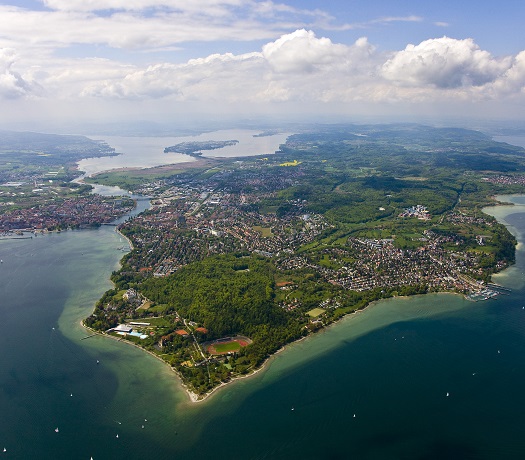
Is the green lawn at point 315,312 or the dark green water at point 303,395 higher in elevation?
the green lawn at point 315,312

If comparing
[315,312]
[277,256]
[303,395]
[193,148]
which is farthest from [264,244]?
[193,148]

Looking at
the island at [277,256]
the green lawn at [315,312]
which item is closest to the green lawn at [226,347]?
the island at [277,256]

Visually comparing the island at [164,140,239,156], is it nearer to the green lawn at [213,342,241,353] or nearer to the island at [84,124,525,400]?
the island at [84,124,525,400]

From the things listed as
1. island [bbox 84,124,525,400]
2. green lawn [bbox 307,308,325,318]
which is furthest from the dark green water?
green lawn [bbox 307,308,325,318]

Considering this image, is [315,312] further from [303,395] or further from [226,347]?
[303,395]

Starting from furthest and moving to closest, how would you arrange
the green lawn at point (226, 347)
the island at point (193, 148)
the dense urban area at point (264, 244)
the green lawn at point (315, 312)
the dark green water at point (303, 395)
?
the island at point (193, 148) → the green lawn at point (315, 312) → the dense urban area at point (264, 244) → the green lawn at point (226, 347) → the dark green water at point (303, 395)

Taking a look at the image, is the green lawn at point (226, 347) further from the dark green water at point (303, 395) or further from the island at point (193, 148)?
the island at point (193, 148)

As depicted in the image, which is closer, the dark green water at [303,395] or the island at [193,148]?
the dark green water at [303,395]

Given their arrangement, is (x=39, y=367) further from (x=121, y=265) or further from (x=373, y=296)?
(x=373, y=296)
